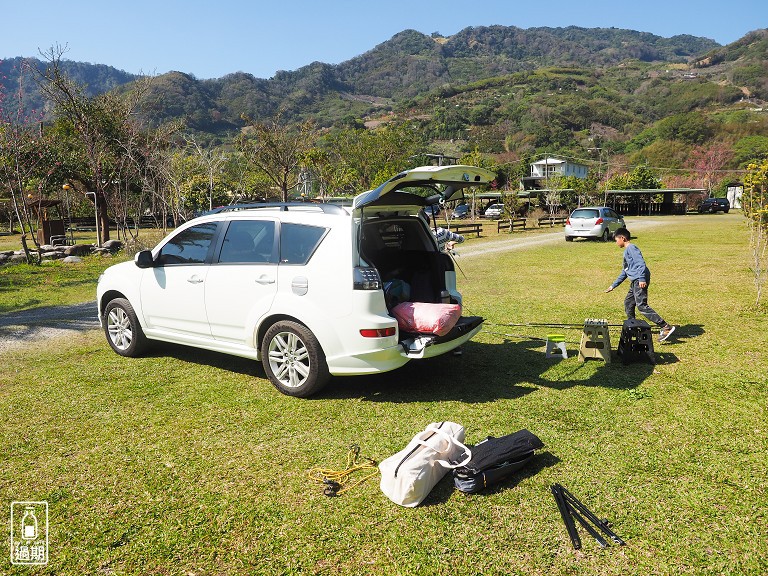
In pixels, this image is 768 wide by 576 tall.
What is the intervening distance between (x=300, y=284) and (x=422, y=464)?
216 cm

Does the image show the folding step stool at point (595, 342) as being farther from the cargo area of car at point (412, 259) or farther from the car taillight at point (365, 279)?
the car taillight at point (365, 279)

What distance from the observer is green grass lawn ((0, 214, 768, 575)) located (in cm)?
288

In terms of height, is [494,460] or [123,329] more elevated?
[123,329]

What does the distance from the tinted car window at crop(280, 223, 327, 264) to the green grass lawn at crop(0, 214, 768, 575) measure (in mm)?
1300

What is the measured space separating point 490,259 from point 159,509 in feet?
48.7

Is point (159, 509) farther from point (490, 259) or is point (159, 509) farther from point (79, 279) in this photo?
point (490, 259)

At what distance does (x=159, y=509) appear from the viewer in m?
3.30

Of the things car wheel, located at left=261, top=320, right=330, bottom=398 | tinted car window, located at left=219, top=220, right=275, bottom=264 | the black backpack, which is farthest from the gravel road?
the black backpack

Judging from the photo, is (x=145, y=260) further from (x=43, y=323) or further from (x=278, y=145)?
(x=278, y=145)

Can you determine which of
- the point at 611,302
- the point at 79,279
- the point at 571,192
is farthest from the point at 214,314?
the point at 571,192

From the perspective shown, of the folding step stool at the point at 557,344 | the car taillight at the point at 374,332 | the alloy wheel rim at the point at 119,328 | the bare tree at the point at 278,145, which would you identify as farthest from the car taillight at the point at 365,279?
the bare tree at the point at 278,145

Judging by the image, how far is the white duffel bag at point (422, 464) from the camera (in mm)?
3311

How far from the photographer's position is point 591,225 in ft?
75.0

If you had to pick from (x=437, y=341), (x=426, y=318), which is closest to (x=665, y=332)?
(x=437, y=341)
